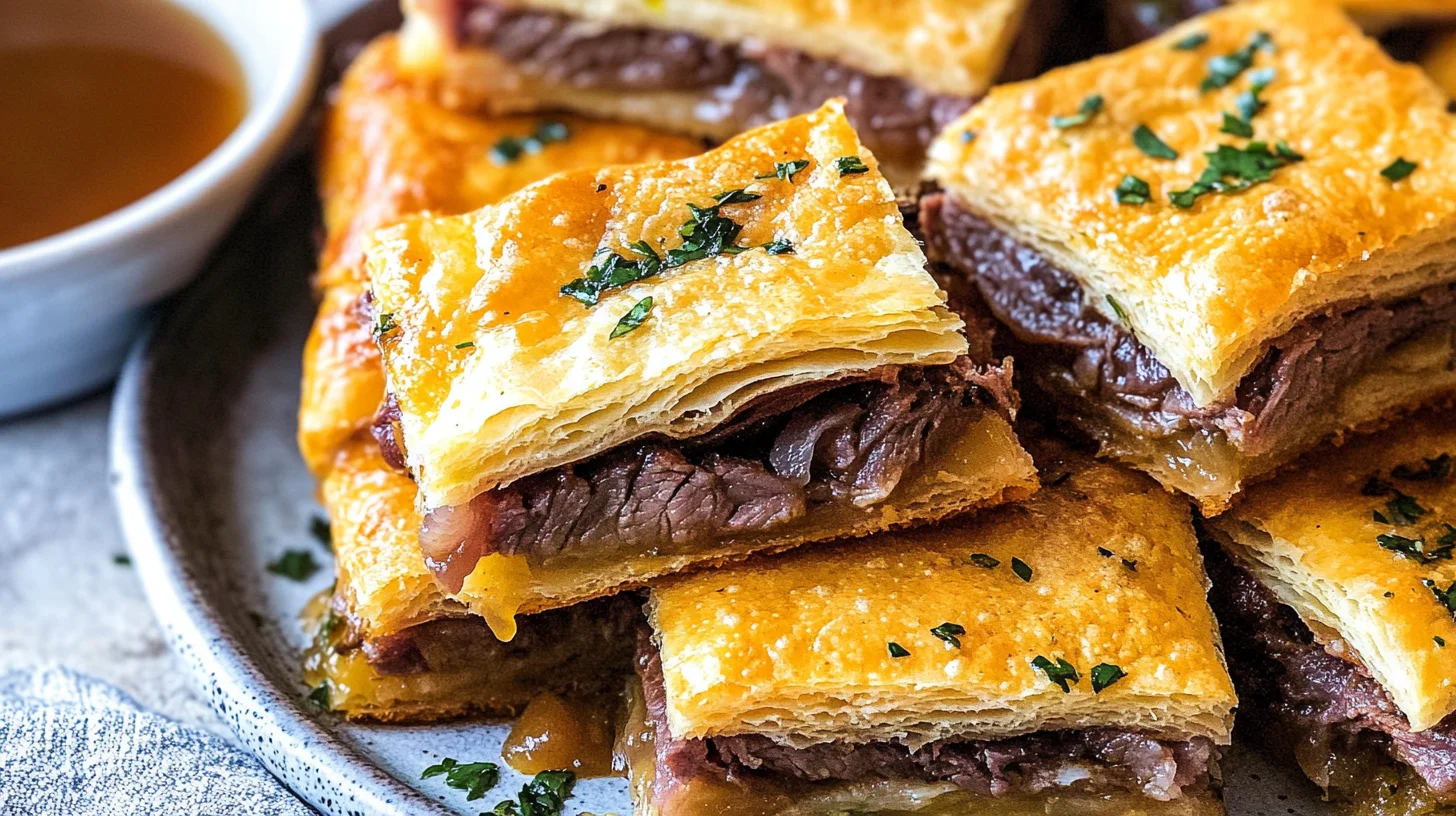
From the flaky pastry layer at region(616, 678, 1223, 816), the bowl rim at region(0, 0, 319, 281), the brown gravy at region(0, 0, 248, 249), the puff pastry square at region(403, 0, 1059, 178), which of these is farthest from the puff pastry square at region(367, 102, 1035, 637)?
the brown gravy at region(0, 0, 248, 249)

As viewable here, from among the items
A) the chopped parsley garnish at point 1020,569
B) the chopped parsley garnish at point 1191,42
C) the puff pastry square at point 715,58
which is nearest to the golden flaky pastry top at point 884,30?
the puff pastry square at point 715,58

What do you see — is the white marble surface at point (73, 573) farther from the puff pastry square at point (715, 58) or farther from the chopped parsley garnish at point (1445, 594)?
the chopped parsley garnish at point (1445, 594)

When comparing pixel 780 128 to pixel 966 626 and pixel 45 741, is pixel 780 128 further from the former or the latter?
pixel 45 741

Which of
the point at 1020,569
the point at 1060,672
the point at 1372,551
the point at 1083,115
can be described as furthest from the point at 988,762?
the point at 1083,115

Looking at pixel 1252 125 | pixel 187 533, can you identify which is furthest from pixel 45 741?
pixel 1252 125

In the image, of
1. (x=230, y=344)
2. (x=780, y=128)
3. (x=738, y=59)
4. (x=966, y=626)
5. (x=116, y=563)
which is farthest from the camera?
(x=738, y=59)

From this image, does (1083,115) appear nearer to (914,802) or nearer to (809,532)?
(809,532)

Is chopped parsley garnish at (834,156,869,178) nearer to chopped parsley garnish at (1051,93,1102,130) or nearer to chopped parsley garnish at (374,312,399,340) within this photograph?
chopped parsley garnish at (1051,93,1102,130)
